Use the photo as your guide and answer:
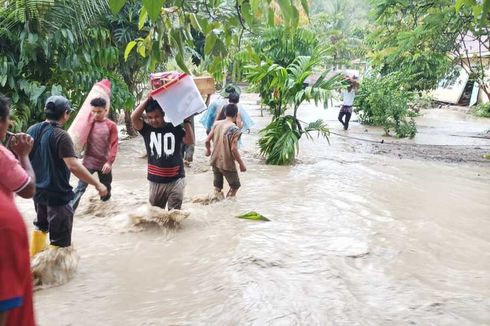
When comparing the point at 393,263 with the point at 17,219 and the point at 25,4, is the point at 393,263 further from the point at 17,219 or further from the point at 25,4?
the point at 25,4

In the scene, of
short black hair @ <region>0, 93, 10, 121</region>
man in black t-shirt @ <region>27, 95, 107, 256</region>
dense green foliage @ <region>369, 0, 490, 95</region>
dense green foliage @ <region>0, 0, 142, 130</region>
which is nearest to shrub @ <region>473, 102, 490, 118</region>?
dense green foliage @ <region>369, 0, 490, 95</region>

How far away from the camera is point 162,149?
4379 mm

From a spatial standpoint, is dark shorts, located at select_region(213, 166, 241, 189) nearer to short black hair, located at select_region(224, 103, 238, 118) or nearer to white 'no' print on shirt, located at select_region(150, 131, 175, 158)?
short black hair, located at select_region(224, 103, 238, 118)

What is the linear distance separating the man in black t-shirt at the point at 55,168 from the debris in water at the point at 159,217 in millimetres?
1112

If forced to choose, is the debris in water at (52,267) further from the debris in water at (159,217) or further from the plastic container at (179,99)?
the plastic container at (179,99)

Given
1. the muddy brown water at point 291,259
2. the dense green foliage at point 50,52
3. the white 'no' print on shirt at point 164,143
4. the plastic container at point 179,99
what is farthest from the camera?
the dense green foliage at point 50,52

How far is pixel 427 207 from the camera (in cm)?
608

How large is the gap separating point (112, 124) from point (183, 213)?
124 centimetres

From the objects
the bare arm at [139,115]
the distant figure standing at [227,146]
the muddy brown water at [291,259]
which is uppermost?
the bare arm at [139,115]

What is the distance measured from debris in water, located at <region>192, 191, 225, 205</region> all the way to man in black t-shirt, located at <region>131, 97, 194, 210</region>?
4.33 ft

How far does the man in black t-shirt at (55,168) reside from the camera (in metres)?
3.44

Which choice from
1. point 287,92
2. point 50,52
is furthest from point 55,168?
point 287,92

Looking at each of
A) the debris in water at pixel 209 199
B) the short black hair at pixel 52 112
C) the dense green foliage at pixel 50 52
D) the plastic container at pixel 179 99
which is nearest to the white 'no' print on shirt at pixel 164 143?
the plastic container at pixel 179 99

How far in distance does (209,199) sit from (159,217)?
4.45ft
